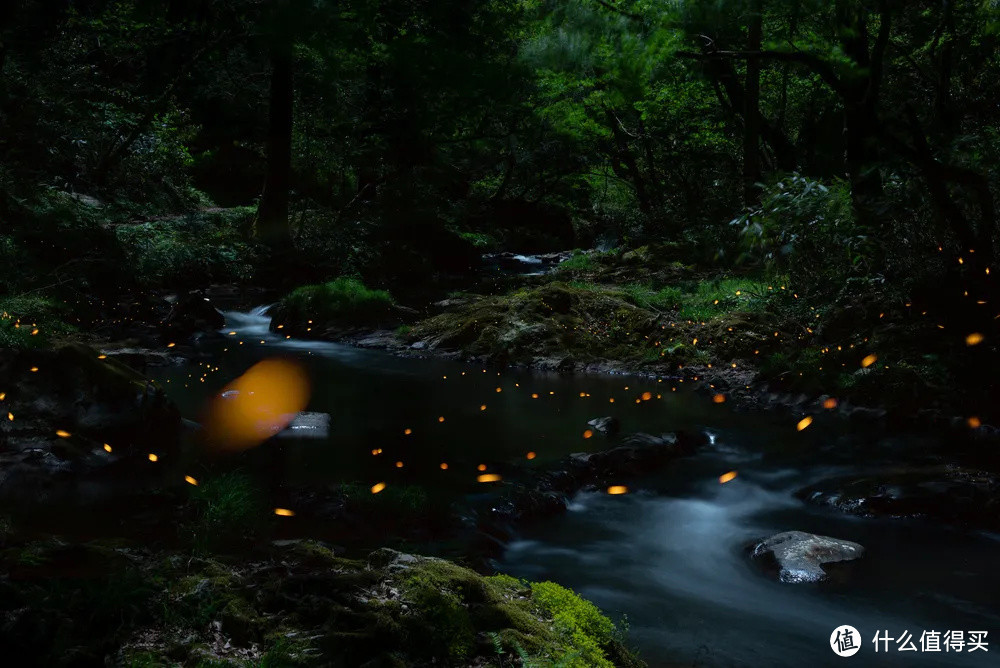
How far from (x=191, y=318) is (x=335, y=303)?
3.58m

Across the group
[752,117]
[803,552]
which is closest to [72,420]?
[803,552]

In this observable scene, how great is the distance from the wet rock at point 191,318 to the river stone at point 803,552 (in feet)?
38.7

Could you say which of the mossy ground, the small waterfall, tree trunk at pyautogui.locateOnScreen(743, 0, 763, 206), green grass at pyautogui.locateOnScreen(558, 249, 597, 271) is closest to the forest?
the mossy ground

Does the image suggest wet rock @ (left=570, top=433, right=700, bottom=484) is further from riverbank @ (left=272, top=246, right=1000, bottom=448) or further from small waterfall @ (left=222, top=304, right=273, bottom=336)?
small waterfall @ (left=222, top=304, right=273, bottom=336)

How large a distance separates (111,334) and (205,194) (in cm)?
1416

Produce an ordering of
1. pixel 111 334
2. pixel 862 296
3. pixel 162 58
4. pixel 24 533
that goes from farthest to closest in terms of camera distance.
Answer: pixel 111 334
pixel 862 296
pixel 24 533
pixel 162 58

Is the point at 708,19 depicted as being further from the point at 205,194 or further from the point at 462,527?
the point at 205,194

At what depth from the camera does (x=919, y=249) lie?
35.7 ft

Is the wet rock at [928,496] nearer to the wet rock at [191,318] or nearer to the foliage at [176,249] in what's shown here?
the foliage at [176,249]

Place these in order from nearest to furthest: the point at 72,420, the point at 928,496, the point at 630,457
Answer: the point at 928,496, the point at 72,420, the point at 630,457

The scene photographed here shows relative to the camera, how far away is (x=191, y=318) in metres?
15.5

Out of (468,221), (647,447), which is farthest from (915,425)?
(468,221)

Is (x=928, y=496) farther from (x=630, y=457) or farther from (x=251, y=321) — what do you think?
(x=251, y=321)

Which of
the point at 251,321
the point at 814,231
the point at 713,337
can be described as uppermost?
the point at 251,321
